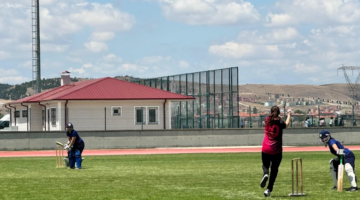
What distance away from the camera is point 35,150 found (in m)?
39.6

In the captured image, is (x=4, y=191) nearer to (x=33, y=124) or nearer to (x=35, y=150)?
(x=35, y=150)

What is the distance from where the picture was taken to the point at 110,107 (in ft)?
150

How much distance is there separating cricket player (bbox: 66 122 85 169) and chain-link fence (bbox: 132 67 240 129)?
22926 millimetres

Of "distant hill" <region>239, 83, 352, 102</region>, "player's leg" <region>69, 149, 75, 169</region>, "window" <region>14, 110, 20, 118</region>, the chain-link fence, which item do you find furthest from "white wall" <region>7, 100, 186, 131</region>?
"distant hill" <region>239, 83, 352, 102</region>

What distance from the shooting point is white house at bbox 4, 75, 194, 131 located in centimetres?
4466

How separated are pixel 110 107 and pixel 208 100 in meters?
6.98

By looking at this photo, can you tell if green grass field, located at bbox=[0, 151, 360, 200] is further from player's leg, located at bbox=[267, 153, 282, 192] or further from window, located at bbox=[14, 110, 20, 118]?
window, located at bbox=[14, 110, 20, 118]

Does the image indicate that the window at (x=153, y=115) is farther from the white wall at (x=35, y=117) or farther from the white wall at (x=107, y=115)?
the white wall at (x=35, y=117)

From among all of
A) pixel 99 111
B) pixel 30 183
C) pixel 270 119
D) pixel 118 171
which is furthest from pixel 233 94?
pixel 270 119

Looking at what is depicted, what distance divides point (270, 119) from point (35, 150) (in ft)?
92.1

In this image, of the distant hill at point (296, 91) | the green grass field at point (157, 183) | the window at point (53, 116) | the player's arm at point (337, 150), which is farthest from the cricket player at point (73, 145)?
the distant hill at point (296, 91)

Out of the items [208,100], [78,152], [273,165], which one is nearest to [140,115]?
[208,100]

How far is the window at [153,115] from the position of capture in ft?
152

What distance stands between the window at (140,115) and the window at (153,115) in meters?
0.48
